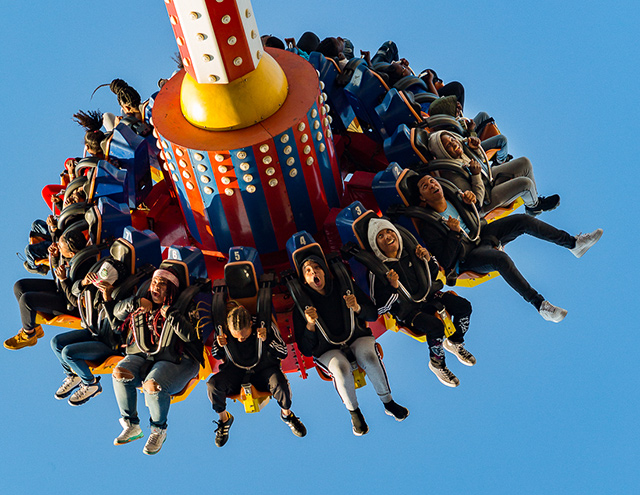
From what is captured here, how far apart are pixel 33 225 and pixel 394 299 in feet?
20.6

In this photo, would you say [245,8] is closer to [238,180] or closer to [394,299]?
[238,180]

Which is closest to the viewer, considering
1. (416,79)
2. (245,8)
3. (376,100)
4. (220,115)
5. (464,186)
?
(245,8)

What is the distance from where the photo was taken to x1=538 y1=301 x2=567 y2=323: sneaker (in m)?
10.5

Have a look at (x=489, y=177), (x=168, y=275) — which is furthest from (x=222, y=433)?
(x=489, y=177)

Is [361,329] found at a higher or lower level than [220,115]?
lower

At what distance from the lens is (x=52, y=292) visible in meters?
11.6

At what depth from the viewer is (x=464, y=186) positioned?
11.5 m

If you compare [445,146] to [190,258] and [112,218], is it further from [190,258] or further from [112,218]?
[112,218]

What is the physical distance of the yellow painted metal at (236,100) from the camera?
10.4 m

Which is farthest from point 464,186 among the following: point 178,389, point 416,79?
point 178,389

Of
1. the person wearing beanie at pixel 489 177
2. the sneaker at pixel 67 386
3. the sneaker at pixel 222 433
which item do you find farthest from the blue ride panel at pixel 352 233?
the sneaker at pixel 67 386

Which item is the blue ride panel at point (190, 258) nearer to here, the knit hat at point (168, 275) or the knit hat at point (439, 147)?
the knit hat at point (168, 275)

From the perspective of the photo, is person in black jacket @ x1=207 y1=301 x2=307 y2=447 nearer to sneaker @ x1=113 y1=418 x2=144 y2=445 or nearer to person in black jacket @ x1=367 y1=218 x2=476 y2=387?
sneaker @ x1=113 y1=418 x2=144 y2=445

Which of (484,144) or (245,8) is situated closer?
(245,8)
